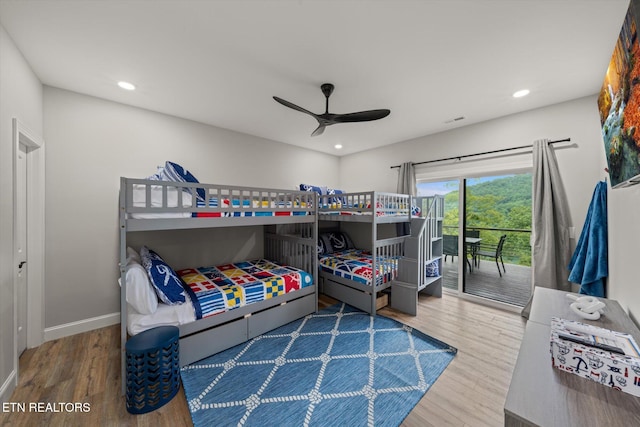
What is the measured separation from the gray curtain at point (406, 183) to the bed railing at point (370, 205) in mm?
347

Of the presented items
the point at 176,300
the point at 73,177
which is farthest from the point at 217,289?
the point at 73,177

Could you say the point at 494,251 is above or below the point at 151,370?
above

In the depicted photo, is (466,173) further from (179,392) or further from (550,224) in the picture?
(179,392)

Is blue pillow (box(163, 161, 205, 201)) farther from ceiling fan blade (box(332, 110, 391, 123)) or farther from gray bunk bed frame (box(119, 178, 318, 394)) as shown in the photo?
ceiling fan blade (box(332, 110, 391, 123))

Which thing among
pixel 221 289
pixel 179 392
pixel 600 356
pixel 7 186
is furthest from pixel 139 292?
pixel 600 356

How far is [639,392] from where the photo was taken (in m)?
0.85

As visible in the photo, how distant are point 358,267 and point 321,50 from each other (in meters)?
2.56

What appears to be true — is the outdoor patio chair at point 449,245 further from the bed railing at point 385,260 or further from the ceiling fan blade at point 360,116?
the ceiling fan blade at point 360,116

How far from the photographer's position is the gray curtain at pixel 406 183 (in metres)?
4.05

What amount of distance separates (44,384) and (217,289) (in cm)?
137

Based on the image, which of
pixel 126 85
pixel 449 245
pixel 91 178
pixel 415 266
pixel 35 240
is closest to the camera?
pixel 35 240

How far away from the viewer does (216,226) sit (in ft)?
7.61

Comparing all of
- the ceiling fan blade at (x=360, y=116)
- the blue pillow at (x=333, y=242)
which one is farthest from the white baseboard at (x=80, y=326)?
the ceiling fan blade at (x=360, y=116)

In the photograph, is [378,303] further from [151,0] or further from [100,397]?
[151,0]
